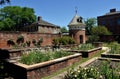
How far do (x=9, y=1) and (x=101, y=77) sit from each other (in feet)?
32.3

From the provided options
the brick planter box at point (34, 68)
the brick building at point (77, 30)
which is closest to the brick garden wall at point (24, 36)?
the brick building at point (77, 30)

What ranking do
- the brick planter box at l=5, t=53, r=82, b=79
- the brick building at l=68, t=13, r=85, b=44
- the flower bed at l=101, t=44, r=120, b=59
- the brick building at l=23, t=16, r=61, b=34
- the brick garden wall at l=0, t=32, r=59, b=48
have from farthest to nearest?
the brick building at l=23, t=16, r=61, b=34
the brick building at l=68, t=13, r=85, b=44
the brick garden wall at l=0, t=32, r=59, b=48
the flower bed at l=101, t=44, r=120, b=59
the brick planter box at l=5, t=53, r=82, b=79

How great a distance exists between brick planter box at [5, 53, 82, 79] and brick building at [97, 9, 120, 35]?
36185 millimetres

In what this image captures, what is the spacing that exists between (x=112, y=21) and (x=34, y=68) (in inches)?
1573

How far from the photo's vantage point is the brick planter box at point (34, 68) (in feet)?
21.8

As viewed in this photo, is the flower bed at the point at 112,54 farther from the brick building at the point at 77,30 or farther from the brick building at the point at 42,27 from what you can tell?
the brick building at the point at 42,27

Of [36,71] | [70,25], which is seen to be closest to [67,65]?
[36,71]

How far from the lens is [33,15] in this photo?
61156mm

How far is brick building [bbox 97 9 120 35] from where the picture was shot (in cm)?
4206

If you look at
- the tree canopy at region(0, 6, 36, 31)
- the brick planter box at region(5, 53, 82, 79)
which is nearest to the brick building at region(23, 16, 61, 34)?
the tree canopy at region(0, 6, 36, 31)

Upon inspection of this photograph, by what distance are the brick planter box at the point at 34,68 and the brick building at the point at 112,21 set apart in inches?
1425

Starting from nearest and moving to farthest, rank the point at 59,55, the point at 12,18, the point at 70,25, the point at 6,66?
the point at 6,66 < the point at 59,55 < the point at 70,25 < the point at 12,18

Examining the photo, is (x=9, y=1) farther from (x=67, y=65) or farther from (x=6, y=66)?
(x=67, y=65)

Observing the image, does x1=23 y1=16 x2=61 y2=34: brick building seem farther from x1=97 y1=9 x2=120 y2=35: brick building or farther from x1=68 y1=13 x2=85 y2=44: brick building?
x1=68 y1=13 x2=85 y2=44: brick building
